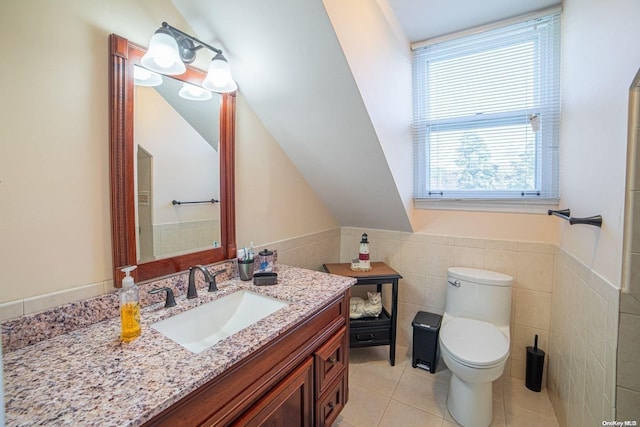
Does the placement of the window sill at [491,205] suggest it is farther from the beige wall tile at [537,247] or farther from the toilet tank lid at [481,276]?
the toilet tank lid at [481,276]

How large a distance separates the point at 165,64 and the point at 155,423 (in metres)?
1.23

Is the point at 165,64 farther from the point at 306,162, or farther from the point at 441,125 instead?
the point at 441,125

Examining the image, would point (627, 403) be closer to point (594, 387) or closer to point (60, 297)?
point (594, 387)

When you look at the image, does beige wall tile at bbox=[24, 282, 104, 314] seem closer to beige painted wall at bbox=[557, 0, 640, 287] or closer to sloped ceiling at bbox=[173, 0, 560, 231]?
sloped ceiling at bbox=[173, 0, 560, 231]

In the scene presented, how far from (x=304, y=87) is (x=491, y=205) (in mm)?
1573

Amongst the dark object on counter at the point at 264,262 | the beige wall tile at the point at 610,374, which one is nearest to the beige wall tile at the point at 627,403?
the beige wall tile at the point at 610,374

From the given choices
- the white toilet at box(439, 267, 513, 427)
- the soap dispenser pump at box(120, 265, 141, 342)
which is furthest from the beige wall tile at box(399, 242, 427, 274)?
the soap dispenser pump at box(120, 265, 141, 342)

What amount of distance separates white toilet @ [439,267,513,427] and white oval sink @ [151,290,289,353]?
3.64 ft

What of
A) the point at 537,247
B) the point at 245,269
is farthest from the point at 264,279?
the point at 537,247

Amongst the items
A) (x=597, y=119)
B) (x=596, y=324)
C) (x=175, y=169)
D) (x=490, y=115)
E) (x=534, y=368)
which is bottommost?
(x=534, y=368)

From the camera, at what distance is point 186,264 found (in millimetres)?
1399

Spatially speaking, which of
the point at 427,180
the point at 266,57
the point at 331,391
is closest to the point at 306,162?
the point at 266,57

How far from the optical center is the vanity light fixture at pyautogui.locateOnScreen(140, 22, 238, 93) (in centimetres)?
115

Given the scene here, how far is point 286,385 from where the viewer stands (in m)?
1.11
